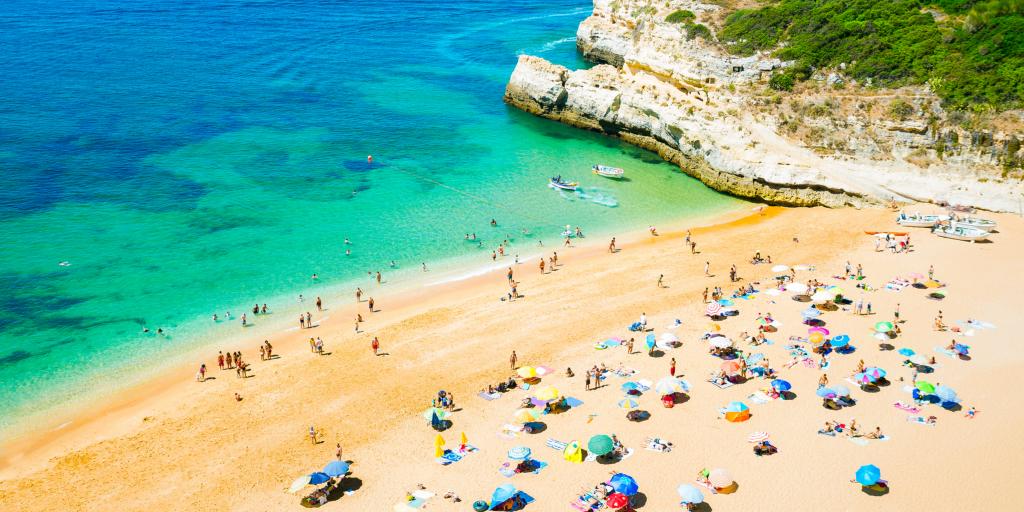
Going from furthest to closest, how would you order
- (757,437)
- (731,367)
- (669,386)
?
(731,367) < (669,386) < (757,437)

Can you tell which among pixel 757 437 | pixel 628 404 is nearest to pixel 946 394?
pixel 757 437

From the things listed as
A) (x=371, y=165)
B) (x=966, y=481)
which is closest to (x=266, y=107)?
(x=371, y=165)

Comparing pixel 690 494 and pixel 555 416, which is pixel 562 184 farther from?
pixel 690 494

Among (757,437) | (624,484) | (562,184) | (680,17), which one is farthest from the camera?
(680,17)

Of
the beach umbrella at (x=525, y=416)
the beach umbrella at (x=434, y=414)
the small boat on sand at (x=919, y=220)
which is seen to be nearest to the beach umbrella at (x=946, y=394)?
the beach umbrella at (x=525, y=416)

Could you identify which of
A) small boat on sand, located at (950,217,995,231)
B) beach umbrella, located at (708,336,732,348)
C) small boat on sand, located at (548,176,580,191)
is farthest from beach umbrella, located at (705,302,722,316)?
small boat on sand, located at (548,176,580,191)

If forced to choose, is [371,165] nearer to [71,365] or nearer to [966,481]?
[71,365]

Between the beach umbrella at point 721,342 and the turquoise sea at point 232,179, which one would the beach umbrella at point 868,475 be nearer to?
the beach umbrella at point 721,342

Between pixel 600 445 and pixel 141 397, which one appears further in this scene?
pixel 141 397
